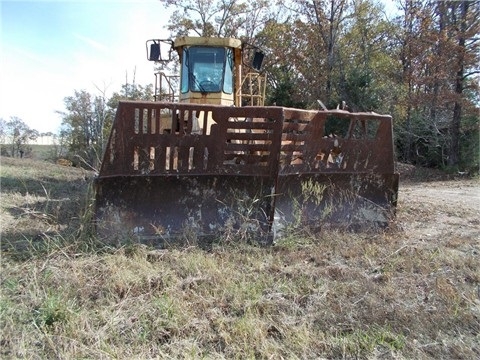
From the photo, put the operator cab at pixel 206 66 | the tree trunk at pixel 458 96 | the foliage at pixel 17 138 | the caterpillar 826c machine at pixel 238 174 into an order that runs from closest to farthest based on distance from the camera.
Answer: the caterpillar 826c machine at pixel 238 174 < the operator cab at pixel 206 66 < the tree trunk at pixel 458 96 < the foliage at pixel 17 138

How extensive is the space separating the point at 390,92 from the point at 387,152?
12373 millimetres

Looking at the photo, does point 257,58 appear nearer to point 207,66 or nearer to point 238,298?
point 207,66

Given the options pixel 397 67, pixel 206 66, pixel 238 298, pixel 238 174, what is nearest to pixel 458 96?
pixel 397 67

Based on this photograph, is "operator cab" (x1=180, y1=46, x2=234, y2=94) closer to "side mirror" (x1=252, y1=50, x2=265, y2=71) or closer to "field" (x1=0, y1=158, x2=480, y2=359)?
"side mirror" (x1=252, y1=50, x2=265, y2=71)

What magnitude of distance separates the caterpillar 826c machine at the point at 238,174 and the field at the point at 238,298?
292 mm

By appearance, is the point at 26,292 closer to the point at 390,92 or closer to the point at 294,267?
the point at 294,267

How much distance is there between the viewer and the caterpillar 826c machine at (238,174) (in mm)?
3961

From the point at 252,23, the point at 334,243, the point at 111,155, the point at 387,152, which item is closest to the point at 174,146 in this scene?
A: the point at 111,155

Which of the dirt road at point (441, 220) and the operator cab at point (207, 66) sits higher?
the operator cab at point (207, 66)

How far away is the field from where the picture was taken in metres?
2.51

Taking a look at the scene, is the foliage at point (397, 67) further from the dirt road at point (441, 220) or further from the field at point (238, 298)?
the field at point (238, 298)

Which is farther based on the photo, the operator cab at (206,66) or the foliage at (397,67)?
the foliage at (397,67)

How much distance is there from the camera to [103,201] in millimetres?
3955

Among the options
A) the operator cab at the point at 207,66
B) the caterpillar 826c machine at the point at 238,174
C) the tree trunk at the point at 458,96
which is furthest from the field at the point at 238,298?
the tree trunk at the point at 458,96
